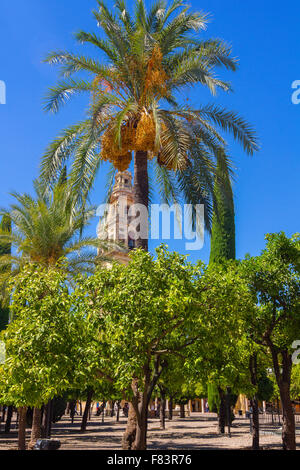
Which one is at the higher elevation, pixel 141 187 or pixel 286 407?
pixel 141 187

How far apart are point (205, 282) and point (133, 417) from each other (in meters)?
4.79

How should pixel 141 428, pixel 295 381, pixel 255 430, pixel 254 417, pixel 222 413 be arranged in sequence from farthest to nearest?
1. pixel 295 381
2. pixel 222 413
3. pixel 254 417
4. pixel 255 430
5. pixel 141 428

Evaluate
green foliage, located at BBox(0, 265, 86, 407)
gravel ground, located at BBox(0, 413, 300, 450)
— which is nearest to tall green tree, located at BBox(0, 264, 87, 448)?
green foliage, located at BBox(0, 265, 86, 407)

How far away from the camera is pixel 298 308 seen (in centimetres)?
1467

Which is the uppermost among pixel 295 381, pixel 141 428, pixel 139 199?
pixel 139 199

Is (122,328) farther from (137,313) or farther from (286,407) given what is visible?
(286,407)

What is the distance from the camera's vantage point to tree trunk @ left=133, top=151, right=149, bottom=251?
1344cm

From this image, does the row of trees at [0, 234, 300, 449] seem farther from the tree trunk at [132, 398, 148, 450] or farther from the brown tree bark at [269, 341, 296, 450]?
the brown tree bark at [269, 341, 296, 450]

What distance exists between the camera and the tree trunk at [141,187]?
1344 centimetres

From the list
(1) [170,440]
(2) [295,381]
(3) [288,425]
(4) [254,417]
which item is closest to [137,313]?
(3) [288,425]

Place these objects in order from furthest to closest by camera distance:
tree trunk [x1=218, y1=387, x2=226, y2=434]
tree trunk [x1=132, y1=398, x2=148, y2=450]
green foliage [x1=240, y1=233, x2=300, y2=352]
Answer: tree trunk [x1=218, y1=387, x2=226, y2=434], green foliage [x1=240, y1=233, x2=300, y2=352], tree trunk [x1=132, y1=398, x2=148, y2=450]

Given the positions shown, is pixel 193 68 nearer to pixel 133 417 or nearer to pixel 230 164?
pixel 230 164

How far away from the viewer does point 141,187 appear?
1382 centimetres
